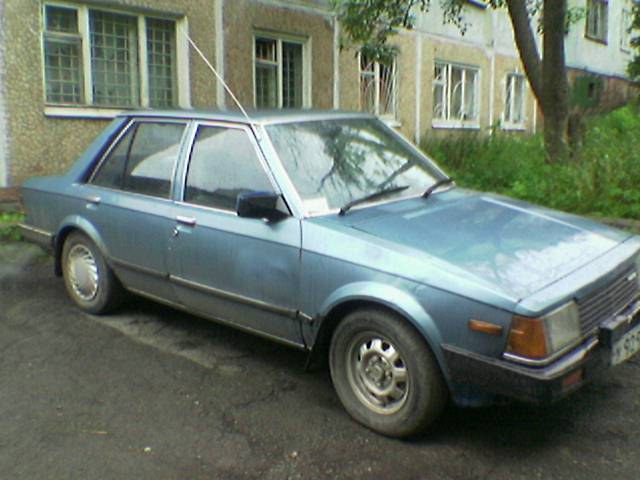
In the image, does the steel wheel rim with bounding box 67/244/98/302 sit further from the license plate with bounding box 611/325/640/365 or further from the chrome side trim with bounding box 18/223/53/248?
the license plate with bounding box 611/325/640/365

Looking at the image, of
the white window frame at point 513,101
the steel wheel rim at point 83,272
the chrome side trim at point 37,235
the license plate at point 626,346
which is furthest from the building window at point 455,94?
the license plate at point 626,346

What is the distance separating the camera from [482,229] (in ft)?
12.5

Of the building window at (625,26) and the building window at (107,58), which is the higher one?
the building window at (625,26)

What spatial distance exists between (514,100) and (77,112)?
13.8 meters

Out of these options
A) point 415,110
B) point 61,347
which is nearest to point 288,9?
point 415,110

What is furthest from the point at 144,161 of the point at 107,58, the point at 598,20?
the point at 598,20

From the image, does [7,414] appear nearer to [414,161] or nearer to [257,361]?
[257,361]

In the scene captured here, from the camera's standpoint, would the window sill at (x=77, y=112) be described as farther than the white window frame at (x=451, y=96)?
No

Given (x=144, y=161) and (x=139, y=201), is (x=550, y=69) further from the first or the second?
(x=139, y=201)

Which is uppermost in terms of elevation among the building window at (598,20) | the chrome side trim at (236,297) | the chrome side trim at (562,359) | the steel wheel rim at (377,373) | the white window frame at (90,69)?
the building window at (598,20)

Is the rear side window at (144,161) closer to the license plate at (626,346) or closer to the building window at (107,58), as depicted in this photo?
the license plate at (626,346)

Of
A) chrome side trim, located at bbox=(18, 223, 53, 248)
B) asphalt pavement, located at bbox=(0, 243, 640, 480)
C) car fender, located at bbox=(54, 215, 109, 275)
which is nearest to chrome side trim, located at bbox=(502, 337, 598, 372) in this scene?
asphalt pavement, located at bbox=(0, 243, 640, 480)

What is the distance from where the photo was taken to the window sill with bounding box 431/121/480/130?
1570 cm

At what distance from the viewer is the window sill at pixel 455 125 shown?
15696mm
